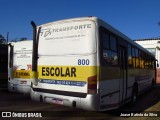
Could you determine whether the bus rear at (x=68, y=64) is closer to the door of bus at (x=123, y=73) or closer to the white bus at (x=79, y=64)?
the white bus at (x=79, y=64)

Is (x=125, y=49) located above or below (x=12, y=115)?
above

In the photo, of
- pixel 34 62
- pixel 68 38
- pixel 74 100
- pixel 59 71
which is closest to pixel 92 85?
pixel 74 100

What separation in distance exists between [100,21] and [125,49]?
3.02 metres

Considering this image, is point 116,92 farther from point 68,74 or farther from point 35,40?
point 35,40

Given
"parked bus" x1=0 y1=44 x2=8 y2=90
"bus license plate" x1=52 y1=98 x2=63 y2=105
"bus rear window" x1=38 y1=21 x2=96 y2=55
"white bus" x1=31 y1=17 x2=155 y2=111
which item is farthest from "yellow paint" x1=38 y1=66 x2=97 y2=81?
"parked bus" x1=0 y1=44 x2=8 y2=90

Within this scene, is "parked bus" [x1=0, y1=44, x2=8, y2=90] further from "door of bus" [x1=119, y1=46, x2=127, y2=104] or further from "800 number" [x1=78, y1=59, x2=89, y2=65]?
"800 number" [x1=78, y1=59, x2=89, y2=65]

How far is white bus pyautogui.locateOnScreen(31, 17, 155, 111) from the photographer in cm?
842

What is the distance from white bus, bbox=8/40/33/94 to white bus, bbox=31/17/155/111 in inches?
153

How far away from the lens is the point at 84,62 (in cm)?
857

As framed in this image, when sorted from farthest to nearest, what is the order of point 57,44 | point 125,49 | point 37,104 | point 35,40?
point 37,104, point 125,49, point 35,40, point 57,44

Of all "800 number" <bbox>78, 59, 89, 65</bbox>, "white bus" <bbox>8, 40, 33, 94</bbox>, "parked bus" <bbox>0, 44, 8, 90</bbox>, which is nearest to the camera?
"800 number" <bbox>78, 59, 89, 65</bbox>

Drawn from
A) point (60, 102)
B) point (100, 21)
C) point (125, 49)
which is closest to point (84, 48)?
point (100, 21)

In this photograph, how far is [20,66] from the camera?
1404 cm

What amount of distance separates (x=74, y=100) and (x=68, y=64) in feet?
3.81
